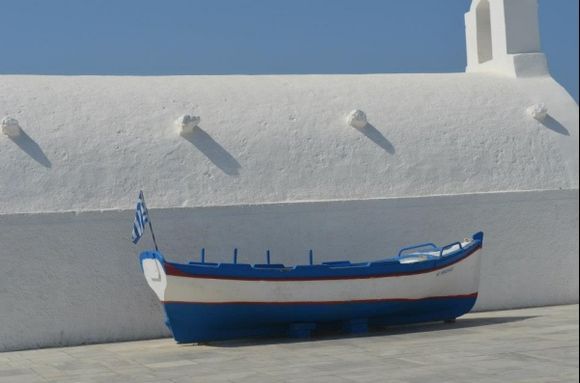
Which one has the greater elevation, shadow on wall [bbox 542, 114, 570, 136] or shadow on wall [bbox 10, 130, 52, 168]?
shadow on wall [bbox 542, 114, 570, 136]

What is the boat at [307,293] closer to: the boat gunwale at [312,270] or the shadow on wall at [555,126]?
the boat gunwale at [312,270]

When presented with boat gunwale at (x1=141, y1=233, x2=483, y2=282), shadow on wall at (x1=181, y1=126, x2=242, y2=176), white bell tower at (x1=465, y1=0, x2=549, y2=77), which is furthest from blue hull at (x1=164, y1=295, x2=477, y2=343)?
white bell tower at (x1=465, y1=0, x2=549, y2=77)

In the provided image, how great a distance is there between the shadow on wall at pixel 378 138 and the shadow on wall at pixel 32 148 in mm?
4989

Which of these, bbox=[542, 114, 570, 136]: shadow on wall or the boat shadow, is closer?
the boat shadow

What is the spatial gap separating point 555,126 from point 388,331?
5.23 meters

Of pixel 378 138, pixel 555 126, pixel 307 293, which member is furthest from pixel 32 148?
pixel 555 126

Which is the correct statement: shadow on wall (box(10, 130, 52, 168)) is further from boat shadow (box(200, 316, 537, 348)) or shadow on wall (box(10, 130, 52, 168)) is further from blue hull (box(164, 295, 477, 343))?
boat shadow (box(200, 316, 537, 348))

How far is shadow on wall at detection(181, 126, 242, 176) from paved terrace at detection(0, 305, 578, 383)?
→ 2803 mm

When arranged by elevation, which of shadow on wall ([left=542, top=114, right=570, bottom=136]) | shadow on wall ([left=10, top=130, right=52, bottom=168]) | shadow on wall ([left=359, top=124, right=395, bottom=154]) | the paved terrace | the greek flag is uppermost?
shadow on wall ([left=542, top=114, right=570, bottom=136])

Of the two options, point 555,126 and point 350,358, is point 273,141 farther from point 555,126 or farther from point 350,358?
point 555,126

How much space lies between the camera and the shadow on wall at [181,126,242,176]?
14742 millimetres

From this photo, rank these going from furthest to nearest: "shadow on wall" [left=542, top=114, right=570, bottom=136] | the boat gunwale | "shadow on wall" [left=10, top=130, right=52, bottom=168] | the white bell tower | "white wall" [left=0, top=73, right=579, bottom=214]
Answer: the white bell tower < "shadow on wall" [left=542, top=114, right=570, bottom=136] < "white wall" [left=0, top=73, right=579, bottom=214] < "shadow on wall" [left=10, top=130, right=52, bottom=168] < the boat gunwale

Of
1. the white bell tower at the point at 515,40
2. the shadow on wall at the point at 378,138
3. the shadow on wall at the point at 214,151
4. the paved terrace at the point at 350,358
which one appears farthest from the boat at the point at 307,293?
the white bell tower at the point at 515,40

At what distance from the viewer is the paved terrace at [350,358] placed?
32.9 feet
